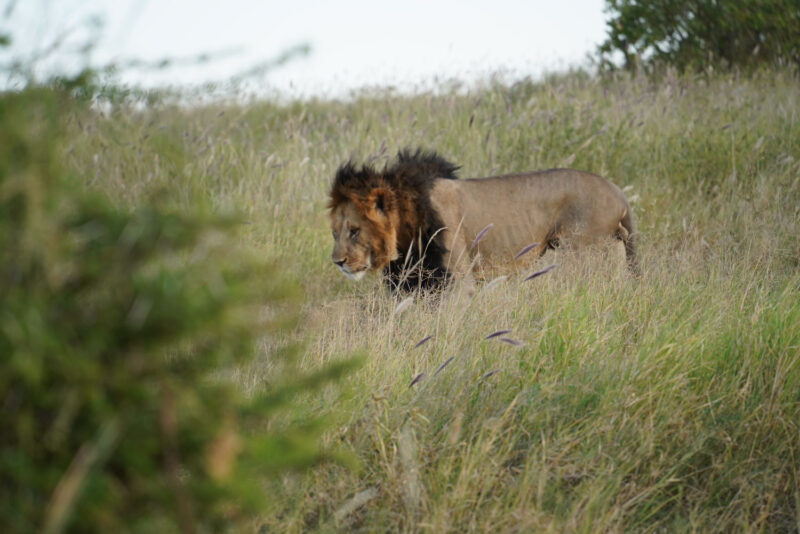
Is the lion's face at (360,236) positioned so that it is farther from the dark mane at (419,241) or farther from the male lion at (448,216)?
the dark mane at (419,241)

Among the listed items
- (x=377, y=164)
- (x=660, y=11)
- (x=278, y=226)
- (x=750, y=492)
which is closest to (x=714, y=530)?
(x=750, y=492)

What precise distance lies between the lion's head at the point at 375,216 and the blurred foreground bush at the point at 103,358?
12.4ft

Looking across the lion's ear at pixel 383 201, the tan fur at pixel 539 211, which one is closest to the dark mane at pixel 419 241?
the lion's ear at pixel 383 201

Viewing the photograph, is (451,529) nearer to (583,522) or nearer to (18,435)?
(583,522)

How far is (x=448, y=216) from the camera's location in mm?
5656

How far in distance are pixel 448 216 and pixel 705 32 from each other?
11.4 metres

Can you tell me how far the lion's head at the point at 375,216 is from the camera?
5301mm

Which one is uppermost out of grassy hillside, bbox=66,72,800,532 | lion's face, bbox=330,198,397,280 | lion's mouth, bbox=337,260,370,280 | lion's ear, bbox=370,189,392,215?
lion's ear, bbox=370,189,392,215

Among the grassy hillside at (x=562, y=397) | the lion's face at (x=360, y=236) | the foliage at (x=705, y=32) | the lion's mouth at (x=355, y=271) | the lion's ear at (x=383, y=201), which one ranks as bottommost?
the grassy hillside at (x=562, y=397)

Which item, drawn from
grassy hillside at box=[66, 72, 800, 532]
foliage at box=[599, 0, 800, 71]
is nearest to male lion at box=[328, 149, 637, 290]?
grassy hillside at box=[66, 72, 800, 532]

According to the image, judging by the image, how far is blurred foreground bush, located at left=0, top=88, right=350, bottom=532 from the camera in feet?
4.32

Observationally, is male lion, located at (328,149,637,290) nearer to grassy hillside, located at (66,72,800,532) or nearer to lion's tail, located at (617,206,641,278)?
lion's tail, located at (617,206,641,278)

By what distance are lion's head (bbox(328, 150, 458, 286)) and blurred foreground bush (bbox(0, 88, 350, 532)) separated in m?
3.79

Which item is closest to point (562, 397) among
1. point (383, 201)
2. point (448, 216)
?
point (383, 201)
